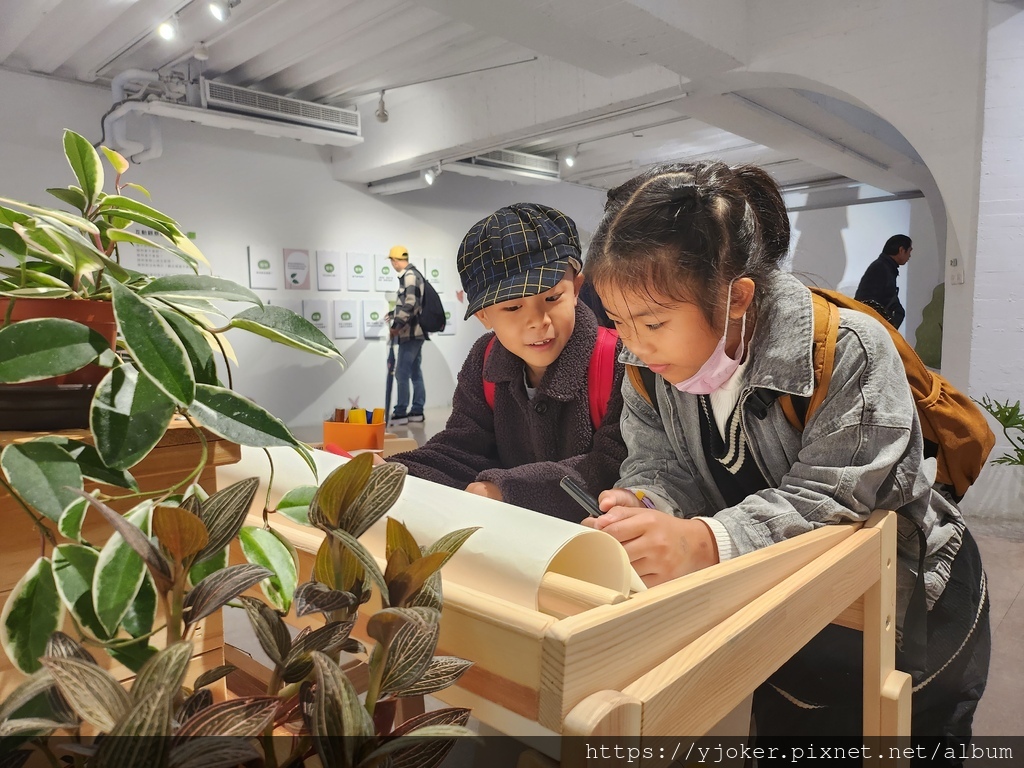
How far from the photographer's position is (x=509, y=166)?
7.34m

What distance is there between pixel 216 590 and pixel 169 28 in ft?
16.1

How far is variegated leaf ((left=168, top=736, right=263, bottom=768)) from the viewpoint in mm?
312

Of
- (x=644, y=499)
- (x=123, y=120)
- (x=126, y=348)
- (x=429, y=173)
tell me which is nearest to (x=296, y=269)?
(x=429, y=173)

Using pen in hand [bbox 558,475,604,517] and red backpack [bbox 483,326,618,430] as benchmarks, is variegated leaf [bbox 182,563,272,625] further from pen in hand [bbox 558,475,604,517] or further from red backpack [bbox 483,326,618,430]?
red backpack [bbox 483,326,618,430]

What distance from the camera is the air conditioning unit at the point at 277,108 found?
5.23 metres

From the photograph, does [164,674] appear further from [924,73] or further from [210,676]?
[924,73]

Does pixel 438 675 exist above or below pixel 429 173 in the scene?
below

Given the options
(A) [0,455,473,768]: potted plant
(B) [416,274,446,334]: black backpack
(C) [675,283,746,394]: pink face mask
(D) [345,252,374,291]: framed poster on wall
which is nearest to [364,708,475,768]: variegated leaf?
(A) [0,455,473,768]: potted plant

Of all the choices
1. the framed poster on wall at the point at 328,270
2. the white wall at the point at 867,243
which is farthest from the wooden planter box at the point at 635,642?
the white wall at the point at 867,243

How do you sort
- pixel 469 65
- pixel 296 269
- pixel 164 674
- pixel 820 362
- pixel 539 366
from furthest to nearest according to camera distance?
pixel 296 269
pixel 469 65
pixel 539 366
pixel 820 362
pixel 164 674

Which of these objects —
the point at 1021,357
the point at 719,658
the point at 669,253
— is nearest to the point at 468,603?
the point at 719,658

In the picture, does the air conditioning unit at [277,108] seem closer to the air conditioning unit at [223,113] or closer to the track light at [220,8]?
the air conditioning unit at [223,113]

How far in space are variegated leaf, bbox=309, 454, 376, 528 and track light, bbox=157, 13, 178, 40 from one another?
15.9 feet

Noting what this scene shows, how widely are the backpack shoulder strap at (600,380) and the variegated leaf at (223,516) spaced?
92 cm
